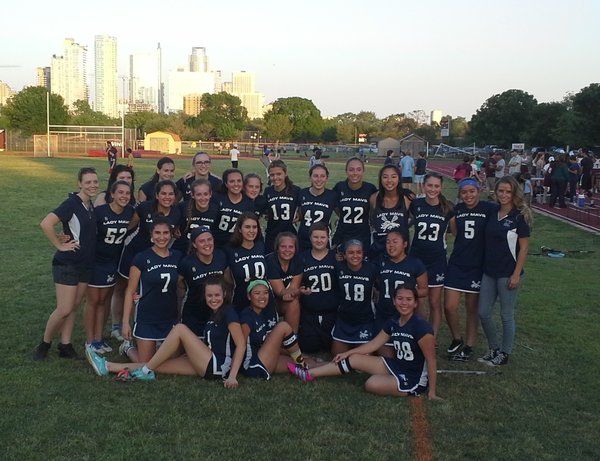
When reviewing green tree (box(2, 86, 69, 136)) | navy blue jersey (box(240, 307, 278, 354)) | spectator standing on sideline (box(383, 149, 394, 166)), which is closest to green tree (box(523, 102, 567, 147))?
spectator standing on sideline (box(383, 149, 394, 166))

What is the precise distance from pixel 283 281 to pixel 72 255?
6.51ft

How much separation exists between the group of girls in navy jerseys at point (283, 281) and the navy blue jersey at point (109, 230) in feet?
0.04

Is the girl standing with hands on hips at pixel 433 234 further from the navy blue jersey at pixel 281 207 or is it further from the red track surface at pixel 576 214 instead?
the red track surface at pixel 576 214

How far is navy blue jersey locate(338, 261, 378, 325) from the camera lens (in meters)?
6.03

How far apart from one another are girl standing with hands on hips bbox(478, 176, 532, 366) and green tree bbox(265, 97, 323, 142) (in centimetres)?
9902

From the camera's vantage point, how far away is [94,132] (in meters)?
55.3

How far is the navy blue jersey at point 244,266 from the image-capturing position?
6148 mm

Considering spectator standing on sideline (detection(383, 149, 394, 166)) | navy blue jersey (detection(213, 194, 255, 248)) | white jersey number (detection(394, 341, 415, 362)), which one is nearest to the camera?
white jersey number (detection(394, 341, 415, 362))

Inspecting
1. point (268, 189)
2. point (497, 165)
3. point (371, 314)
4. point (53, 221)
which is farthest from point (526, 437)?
point (497, 165)

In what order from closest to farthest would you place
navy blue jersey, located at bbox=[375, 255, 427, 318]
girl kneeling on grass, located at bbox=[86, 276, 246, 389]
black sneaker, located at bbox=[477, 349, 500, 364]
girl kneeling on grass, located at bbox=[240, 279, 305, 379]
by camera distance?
girl kneeling on grass, located at bbox=[86, 276, 246, 389], girl kneeling on grass, located at bbox=[240, 279, 305, 379], navy blue jersey, located at bbox=[375, 255, 427, 318], black sneaker, located at bbox=[477, 349, 500, 364]

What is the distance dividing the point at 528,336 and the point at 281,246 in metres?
3.07

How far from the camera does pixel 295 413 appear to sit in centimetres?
490

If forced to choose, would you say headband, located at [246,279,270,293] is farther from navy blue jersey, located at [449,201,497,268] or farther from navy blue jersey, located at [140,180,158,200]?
navy blue jersey, located at [140,180,158,200]

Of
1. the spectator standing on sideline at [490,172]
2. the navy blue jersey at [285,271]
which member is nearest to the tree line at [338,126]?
the spectator standing on sideline at [490,172]
